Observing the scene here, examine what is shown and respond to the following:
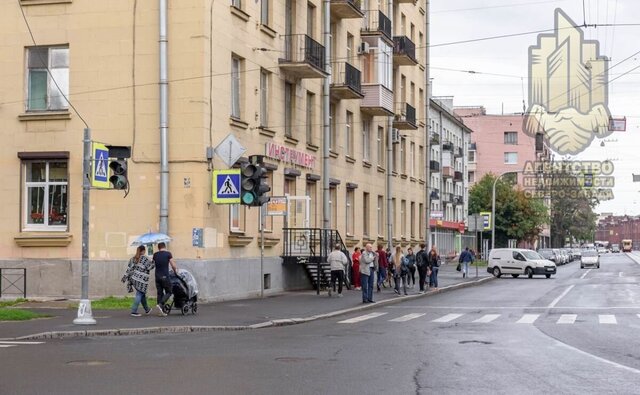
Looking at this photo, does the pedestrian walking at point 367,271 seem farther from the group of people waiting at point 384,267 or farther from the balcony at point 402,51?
the balcony at point 402,51

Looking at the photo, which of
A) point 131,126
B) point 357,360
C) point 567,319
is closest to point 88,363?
point 357,360

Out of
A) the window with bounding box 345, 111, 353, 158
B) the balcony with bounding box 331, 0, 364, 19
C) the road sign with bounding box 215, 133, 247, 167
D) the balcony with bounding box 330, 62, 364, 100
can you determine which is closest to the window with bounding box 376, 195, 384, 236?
the window with bounding box 345, 111, 353, 158

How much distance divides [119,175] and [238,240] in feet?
29.9

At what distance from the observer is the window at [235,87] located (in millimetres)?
27844

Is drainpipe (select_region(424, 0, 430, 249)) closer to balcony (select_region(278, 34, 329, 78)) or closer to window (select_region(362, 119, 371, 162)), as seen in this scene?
window (select_region(362, 119, 371, 162))

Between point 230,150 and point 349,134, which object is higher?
point 349,134

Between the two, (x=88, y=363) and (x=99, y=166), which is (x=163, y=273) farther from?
(x=88, y=363)

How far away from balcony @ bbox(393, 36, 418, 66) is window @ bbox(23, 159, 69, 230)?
23.2 meters

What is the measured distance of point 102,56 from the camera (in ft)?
85.7

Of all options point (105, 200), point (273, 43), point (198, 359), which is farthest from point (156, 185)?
point (198, 359)

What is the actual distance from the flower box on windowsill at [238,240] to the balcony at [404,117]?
19.6 metres

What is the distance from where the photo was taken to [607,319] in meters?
21.5

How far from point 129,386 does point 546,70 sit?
32942 millimetres

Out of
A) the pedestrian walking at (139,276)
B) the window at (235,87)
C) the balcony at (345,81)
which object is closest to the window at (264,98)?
the window at (235,87)
